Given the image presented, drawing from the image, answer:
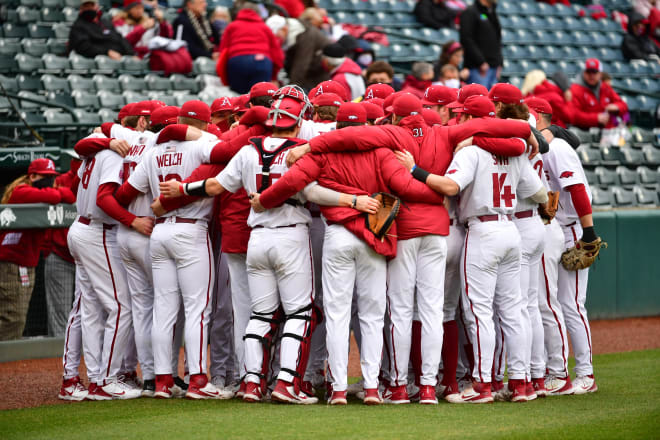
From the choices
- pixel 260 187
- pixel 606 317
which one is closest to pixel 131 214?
pixel 260 187

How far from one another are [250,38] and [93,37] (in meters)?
2.33

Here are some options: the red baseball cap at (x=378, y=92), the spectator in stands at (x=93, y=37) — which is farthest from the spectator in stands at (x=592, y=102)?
the red baseball cap at (x=378, y=92)

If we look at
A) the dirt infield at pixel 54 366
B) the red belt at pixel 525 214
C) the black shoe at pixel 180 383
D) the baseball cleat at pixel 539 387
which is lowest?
the dirt infield at pixel 54 366

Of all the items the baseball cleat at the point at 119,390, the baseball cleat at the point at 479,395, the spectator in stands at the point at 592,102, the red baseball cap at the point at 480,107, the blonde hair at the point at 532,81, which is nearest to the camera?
the baseball cleat at the point at 479,395

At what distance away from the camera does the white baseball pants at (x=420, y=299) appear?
5.68 meters

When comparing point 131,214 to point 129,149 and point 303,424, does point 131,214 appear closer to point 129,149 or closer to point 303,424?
point 129,149

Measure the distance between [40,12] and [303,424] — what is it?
9.67m

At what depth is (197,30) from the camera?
12500 mm

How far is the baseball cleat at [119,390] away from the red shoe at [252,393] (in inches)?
35.0

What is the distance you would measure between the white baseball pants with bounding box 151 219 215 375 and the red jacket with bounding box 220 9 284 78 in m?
5.22

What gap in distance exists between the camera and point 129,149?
6.43 metres

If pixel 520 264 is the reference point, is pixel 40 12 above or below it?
above

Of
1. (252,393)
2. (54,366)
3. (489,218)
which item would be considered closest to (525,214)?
(489,218)

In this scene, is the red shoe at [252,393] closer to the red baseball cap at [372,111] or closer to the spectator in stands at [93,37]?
the red baseball cap at [372,111]
